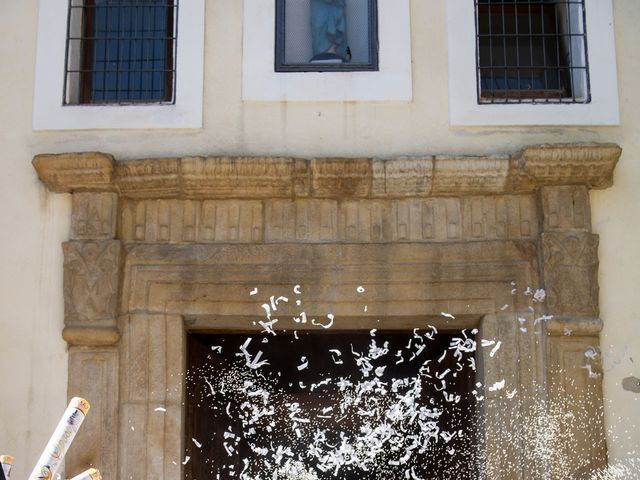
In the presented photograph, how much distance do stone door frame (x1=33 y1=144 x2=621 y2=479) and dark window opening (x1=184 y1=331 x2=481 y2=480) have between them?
10.9 inches

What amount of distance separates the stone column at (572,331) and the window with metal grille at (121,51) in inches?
83.0

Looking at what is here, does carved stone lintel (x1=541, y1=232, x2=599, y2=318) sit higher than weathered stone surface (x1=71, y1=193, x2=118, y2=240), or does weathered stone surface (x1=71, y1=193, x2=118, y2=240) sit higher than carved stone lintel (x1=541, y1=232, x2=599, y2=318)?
weathered stone surface (x1=71, y1=193, x2=118, y2=240)

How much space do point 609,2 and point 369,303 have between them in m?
2.01

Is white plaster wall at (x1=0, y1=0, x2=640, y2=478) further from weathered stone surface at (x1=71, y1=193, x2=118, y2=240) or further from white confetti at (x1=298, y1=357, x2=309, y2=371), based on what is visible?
white confetti at (x1=298, y1=357, x2=309, y2=371)

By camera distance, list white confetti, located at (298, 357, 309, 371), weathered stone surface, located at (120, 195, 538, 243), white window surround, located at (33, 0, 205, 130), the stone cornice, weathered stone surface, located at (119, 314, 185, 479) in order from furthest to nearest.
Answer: white confetti, located at (298, 357, 309, 371)
white window surround, located at (33, 0, 205, 130)
weathered stone surface, located at (120, 195, 538, 243)
the stone cornice
weathered stone surface, located at (119, 314, 185, 479)

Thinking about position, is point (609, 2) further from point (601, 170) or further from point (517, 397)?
point (517, 397)

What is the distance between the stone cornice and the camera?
5535 mm

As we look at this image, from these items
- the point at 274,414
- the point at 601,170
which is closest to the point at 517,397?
the point at 601,170

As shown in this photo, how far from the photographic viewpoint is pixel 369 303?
5570 mm

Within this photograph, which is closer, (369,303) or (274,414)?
(369,303)

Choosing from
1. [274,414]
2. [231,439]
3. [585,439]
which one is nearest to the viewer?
[585,439]

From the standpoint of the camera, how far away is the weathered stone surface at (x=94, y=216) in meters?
5.60

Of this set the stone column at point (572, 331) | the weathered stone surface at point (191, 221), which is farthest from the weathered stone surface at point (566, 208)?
the weathered stone surface at point (191, 221)

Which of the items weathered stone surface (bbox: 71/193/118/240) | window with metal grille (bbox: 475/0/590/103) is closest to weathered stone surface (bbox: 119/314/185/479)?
weathered stone surface (bbox: 71/193/118/240)
